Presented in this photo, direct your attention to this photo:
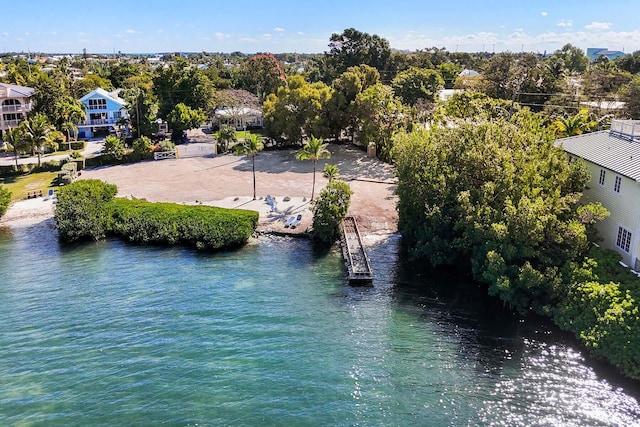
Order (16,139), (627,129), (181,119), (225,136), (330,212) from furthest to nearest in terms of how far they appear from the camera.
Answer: (181,119) → (225,136) → (16,139) → (330,212) → (627,129)

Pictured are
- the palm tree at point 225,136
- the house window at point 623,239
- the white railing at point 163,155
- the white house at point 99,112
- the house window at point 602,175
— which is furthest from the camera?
the white house at point 99,112

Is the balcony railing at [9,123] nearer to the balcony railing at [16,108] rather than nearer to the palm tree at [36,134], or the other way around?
the balcony railing at [16,108]

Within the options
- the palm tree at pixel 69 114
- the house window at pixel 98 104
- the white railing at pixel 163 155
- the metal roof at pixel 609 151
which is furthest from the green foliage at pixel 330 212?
the house window at pixel 98 104

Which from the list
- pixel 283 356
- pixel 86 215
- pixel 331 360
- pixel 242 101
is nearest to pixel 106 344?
pixel 283 356

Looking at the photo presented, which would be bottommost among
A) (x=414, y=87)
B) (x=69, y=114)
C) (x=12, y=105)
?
(x=69, y=114)

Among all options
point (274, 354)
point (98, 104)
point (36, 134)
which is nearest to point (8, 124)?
point (98, 104)

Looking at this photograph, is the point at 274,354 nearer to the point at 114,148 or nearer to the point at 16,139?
the point at 114,148

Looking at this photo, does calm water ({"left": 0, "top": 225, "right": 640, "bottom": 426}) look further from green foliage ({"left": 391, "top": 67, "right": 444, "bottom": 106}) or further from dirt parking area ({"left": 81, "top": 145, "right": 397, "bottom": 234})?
green foliage ({"left": 391, "top": 67, "right": 444, "bottom": 106})

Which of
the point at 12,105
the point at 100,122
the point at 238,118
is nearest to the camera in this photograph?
the point at 12,105

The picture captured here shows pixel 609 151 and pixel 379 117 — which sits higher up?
pixel 379 117
